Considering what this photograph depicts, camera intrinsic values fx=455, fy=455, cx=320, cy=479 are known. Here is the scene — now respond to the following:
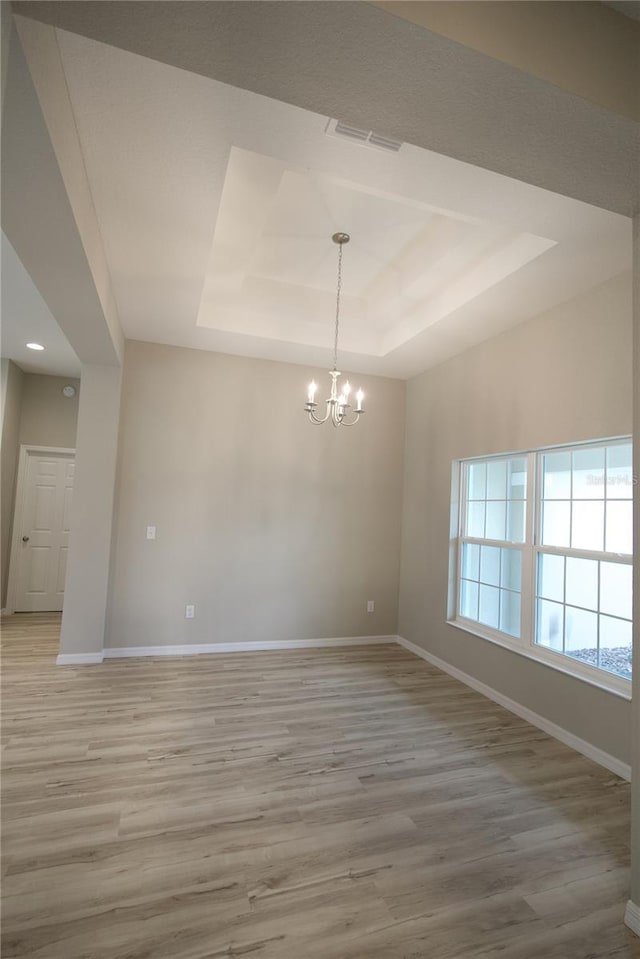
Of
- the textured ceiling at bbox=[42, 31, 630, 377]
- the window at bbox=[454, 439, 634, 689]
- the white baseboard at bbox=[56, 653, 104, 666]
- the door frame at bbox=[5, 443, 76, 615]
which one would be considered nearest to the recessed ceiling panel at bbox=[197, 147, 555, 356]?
the textured ceiling at bbox=[42, 31, 630, 377]

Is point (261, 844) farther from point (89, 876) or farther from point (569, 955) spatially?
point (569, 955)

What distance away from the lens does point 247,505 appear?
→ 453 cm

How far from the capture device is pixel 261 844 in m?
1.91

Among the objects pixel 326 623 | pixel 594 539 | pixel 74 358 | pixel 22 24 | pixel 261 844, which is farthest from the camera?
pixel 74 358

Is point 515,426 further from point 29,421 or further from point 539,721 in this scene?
point 29,421

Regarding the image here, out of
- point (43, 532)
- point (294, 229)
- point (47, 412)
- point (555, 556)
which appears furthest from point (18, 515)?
point (555, 556)

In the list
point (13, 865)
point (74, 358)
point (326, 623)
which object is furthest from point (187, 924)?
point (74, 358)

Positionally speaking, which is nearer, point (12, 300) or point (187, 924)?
point (187, 924)

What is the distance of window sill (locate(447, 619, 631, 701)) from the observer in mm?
2635

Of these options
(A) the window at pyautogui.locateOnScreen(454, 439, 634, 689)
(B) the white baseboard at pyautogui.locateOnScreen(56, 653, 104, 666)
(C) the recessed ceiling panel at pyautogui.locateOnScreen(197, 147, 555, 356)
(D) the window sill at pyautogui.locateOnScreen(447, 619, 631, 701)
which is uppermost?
(C) the recessed ceiling panel at pyautogui.locateOnScreen(197, 147, 555, 356)

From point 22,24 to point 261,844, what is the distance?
2.88 meters

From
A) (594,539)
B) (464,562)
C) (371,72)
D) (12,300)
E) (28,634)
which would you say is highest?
(12,300)

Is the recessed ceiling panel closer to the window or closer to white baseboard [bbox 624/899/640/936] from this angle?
the window

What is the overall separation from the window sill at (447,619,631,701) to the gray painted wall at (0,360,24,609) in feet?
17.0
